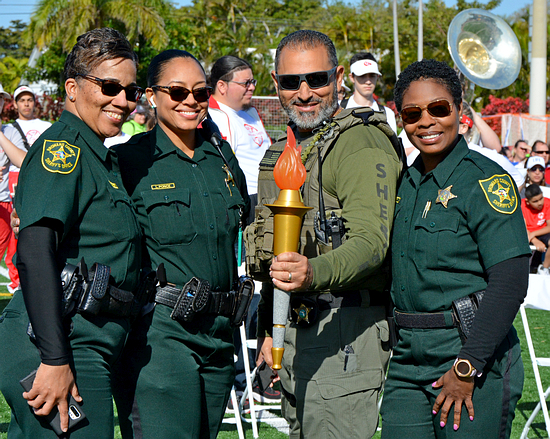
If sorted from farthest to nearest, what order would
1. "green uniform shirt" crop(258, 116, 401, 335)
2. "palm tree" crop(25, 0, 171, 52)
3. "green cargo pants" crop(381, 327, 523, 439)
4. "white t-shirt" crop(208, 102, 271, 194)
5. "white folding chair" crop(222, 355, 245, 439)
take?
"palm tree" crop(25, 0, 171, 52)
"white t-shirt" crop(208, 102, 271, 194)
"white folding chair" crop(222, 355, 245, 439)
"green cargo pants" crop(381, 327, 523, 439)
"green uniform shirt" crop(258, 116, 401, 335)

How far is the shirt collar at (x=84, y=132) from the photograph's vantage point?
2869 mm

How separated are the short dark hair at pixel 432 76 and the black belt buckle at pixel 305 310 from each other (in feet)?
3.21

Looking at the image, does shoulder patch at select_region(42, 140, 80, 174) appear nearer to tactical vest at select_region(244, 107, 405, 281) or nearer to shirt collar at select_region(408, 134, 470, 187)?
tactical vest at select_region(244, 107, 405, 281)

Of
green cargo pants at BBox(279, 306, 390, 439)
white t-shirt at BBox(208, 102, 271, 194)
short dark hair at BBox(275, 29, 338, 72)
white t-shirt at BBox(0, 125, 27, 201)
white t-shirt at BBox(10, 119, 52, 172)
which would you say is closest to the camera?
green cargo pants at BBox(279, 306, 390, 439)

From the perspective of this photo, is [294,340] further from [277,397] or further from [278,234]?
[277,397]

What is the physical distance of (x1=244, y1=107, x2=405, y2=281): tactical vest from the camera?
3.04 metres

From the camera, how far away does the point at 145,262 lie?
316 centimetres

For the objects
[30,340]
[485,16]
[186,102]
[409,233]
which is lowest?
[30,340]

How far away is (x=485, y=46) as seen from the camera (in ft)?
37.0

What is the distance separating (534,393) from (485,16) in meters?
7.53

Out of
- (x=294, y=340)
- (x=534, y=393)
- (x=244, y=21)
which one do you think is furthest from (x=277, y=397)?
(x=244, y=21)

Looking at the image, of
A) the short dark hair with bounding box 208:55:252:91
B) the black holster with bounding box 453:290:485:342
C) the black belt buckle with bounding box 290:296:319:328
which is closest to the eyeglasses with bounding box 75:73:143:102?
the black belt buckle with bounding box 290:296:319:328

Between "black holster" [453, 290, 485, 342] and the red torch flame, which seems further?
"black holster" [453, 290, 485, 342]

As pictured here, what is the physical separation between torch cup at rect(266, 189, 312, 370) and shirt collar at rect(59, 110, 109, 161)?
3.26ft
